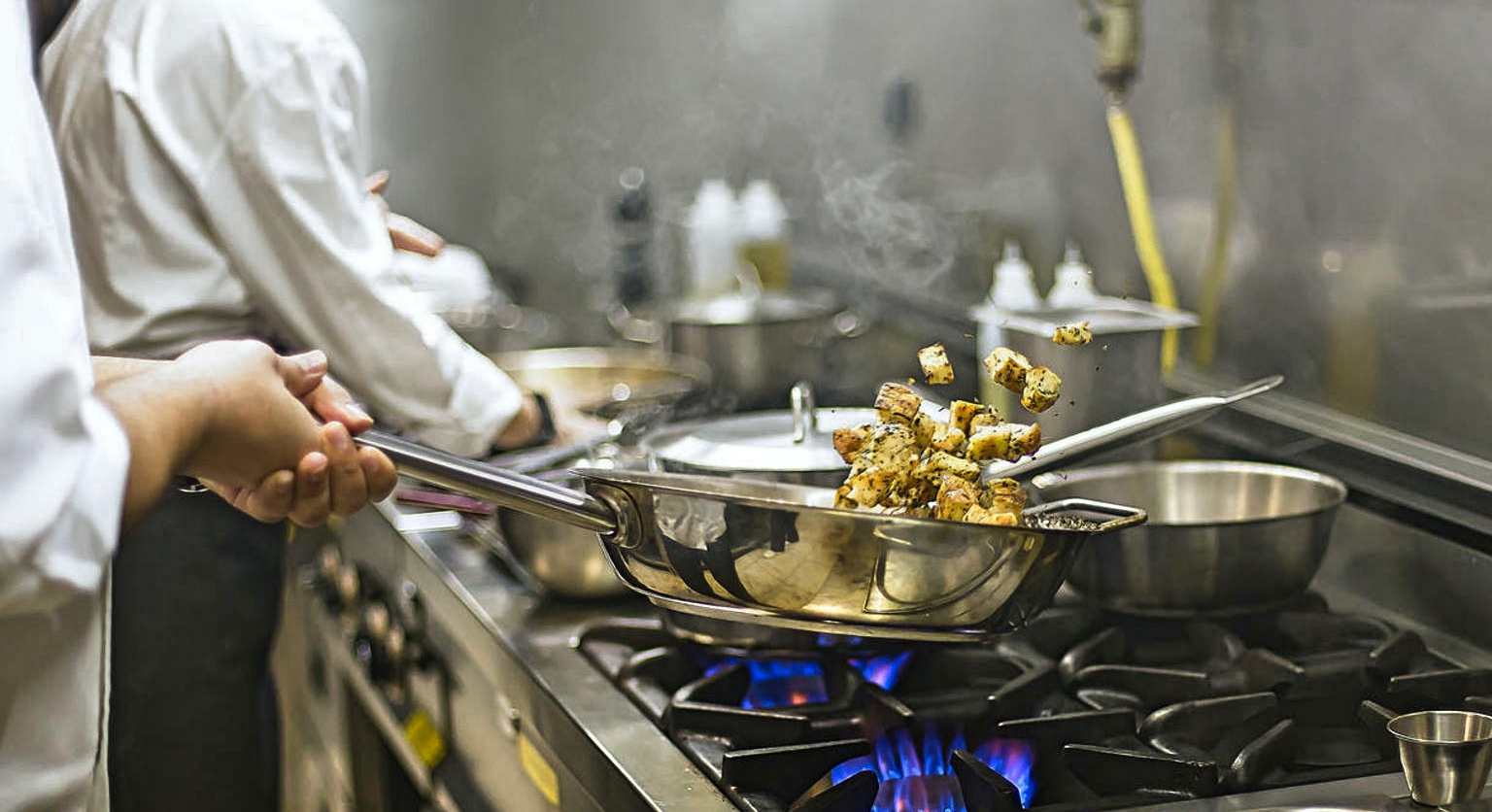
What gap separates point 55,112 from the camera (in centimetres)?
169

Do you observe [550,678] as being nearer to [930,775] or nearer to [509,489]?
[509,489]

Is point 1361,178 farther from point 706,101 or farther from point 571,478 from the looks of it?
point 706,101

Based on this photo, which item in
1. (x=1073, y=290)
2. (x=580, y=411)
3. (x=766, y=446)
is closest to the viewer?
(x=766, y=446)

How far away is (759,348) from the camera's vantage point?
7.09 ft

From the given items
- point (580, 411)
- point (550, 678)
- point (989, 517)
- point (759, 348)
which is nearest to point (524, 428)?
point (580, 411)

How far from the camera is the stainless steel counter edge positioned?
100 centimetres

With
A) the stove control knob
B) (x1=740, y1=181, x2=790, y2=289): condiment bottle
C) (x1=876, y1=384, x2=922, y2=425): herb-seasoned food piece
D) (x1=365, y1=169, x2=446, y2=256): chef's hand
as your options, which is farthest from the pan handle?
(x1=740, y1=181, x2=790, y2=289): condiment bottle

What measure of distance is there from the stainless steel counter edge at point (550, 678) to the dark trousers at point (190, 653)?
0.72ft

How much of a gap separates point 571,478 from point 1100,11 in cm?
91

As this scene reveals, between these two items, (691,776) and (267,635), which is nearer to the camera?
(691,776)

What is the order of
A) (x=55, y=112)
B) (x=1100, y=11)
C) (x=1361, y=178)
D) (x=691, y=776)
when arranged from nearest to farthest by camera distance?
(x=691, y=776)
(x=1361, y=178)
(x=55, y=112)
(x=1100, y=11)

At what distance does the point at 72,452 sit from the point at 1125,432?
743mm

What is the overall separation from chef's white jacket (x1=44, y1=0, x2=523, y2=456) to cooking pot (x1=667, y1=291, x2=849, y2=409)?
1.74 feet

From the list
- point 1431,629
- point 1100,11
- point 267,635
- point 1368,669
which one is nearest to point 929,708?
point 1368,669
